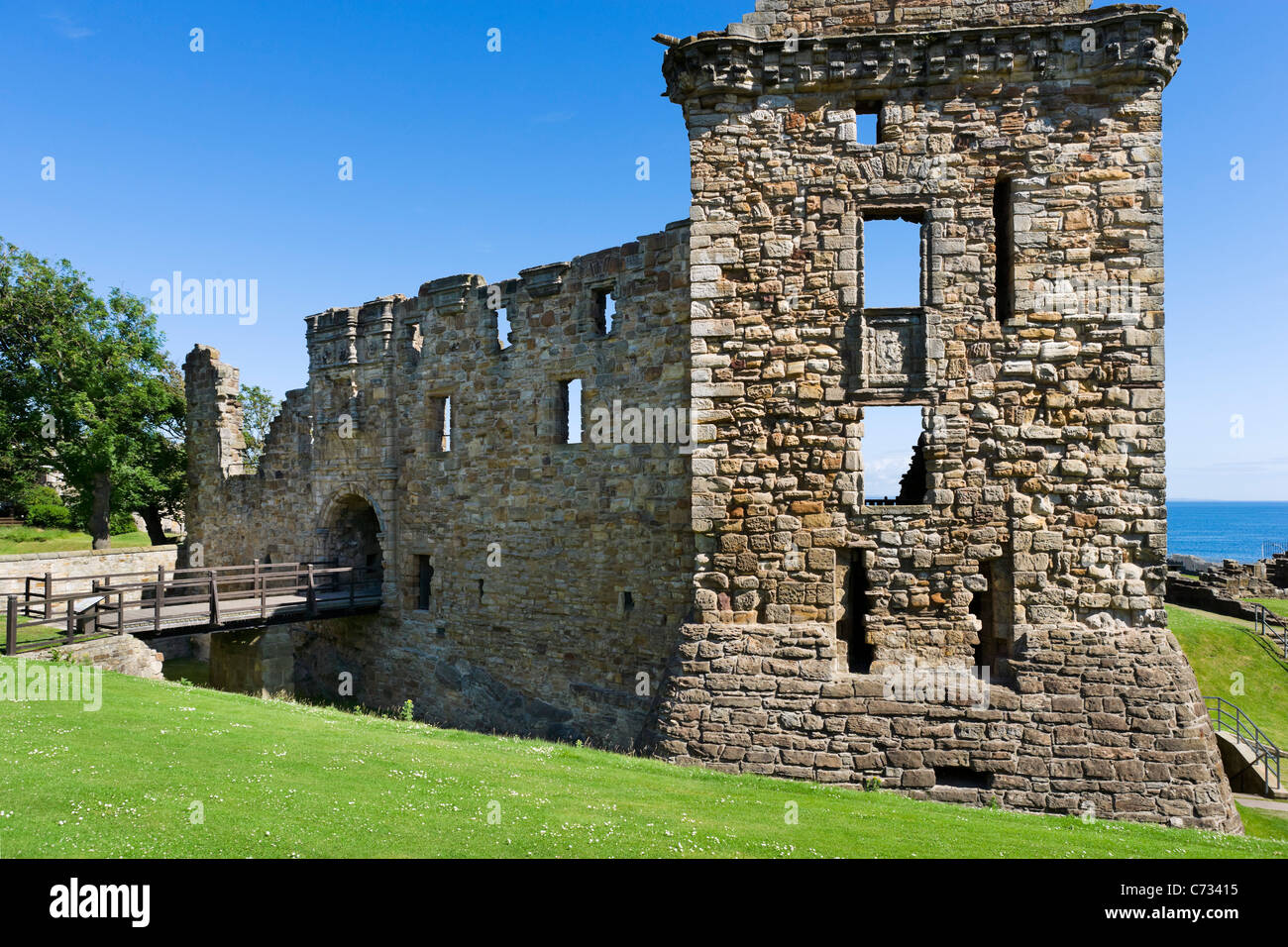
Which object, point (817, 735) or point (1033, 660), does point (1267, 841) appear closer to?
point (1033, 660)

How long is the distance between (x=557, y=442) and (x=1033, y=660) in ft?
29.1

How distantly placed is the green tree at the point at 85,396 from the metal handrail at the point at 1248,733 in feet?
107

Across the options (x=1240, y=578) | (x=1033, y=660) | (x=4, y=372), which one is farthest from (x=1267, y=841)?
(x=4, y=372)

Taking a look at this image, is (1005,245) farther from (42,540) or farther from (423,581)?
(42,540)

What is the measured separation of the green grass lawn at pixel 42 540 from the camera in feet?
100

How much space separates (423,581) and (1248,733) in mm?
16779

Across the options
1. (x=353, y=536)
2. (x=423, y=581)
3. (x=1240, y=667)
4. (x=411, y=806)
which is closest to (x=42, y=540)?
(x=353, y=536)

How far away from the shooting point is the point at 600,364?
558 inches

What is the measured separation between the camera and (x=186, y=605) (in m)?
17.2

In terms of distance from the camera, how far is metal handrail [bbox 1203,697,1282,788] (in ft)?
→ 40.8

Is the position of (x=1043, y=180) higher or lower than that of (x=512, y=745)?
higher

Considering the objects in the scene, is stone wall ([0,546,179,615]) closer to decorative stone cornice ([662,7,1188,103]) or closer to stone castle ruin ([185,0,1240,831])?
stone castle ruin ([185,0,1240,831])
